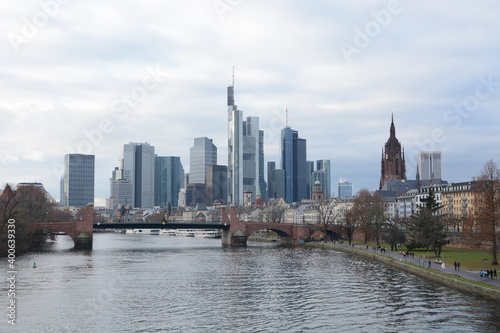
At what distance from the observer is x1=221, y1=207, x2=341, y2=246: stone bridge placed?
151 meters

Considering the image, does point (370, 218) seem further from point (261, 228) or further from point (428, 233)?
point (428, 233)

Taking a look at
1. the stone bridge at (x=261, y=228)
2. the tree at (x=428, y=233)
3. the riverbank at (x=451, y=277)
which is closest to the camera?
the riverbank at (x=451, y=277)

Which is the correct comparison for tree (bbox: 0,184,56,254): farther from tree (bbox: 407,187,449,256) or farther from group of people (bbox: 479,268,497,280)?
group of people (bbox: 479,268,497,280)

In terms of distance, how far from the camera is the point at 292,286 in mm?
65062

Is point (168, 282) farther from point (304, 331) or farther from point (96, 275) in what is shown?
point (304, 331)

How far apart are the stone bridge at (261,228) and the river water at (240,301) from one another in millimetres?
64117

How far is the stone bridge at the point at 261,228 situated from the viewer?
494ft

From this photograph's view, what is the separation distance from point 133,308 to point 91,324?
687 cm

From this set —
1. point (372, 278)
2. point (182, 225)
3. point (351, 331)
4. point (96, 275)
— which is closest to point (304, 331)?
point (351, 331)

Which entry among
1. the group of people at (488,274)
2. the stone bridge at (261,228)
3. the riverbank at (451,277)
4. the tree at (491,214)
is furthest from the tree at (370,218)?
the group of people at (488,274)

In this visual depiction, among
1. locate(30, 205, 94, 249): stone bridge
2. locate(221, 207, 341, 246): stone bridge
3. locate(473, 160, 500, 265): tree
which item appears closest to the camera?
locate(473, 160, 500, 265): tree

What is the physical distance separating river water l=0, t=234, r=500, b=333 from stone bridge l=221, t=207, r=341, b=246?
64.1 m

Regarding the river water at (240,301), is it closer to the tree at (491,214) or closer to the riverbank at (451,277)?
the riverbank at (451,277)

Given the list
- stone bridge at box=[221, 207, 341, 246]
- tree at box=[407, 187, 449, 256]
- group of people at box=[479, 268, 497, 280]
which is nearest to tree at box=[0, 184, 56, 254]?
stone bridge at box=[221, 207, 341, 246]
